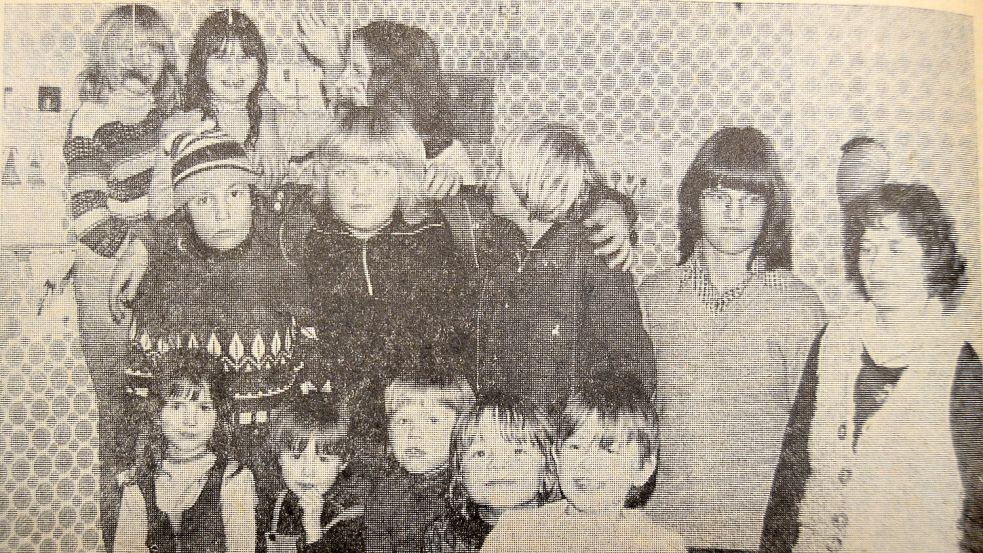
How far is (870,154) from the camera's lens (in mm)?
697

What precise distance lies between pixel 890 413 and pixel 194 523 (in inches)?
29.8

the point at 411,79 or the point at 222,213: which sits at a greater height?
the point at 411,79

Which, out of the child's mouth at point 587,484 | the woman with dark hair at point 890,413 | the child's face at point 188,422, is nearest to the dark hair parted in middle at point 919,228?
the woman with dark hair at point 890,413

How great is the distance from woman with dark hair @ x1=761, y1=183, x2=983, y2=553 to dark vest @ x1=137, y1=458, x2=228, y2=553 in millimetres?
585

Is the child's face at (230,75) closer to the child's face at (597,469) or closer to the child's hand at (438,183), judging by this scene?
the child's hand at (438,183)

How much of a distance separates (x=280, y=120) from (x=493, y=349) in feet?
1.11

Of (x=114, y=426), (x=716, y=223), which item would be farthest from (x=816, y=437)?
(x=114, y=426)

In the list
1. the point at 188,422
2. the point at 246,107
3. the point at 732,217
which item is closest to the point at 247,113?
the point at 246,107

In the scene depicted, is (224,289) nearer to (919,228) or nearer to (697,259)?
(697,259)

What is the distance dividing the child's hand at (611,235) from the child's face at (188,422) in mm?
446

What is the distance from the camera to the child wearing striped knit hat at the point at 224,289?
668mm

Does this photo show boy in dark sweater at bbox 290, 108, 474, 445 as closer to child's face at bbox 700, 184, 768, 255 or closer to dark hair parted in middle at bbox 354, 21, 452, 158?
dark hair parted in middle at bbox 354, 21, 452, 158

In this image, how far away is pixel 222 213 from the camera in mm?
674

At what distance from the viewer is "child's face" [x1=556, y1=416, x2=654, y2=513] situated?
67 centimetres
